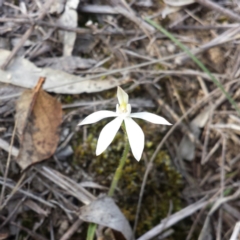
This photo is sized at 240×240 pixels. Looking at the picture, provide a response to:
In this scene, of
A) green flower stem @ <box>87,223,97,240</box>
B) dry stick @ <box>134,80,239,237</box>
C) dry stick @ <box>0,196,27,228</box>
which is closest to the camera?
green flower stem @ <box>87,223,97,240</box>

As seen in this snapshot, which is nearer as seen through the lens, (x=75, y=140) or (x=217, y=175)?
(x=75, y=140)

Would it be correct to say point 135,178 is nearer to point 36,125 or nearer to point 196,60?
point 36,125

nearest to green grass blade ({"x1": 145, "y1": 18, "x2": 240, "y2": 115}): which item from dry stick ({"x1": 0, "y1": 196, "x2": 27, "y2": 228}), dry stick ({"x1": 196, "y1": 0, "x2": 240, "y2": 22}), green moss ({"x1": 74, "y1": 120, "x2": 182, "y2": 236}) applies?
dry stick ({"x1": 196, "y1": 0, "x2": 240, "y2": 22})

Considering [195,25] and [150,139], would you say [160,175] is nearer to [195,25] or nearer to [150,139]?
[150,139]

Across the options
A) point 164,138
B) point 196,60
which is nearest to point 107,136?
point 164,138

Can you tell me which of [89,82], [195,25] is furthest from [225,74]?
[89,82]

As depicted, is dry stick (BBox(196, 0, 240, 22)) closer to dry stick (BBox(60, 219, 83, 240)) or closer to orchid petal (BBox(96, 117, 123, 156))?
orchid petal (BBox(96, 117, 123, 156))

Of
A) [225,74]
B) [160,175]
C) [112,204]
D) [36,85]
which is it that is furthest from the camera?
[225,74]
